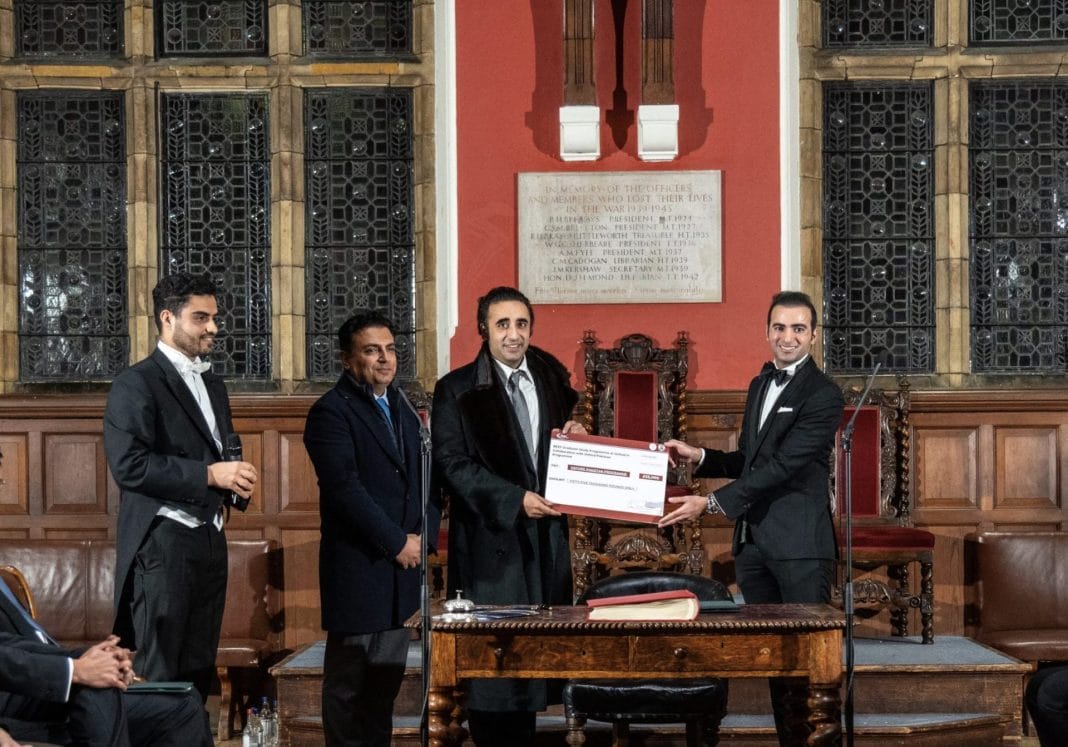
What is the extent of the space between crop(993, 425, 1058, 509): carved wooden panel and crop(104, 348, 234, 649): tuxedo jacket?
4.38m

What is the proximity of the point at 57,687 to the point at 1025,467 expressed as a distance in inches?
208

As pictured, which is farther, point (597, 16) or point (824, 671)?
point (597, 16)

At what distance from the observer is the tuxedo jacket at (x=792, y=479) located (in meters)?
4.42

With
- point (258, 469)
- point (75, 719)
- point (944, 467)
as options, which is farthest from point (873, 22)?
point (75, 719)

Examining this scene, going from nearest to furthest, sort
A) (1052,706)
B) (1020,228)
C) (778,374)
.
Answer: (1052,706)
(778,374)
(1020,228)

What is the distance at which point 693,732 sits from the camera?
477cm

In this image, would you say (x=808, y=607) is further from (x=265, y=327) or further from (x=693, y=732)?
(x=265, y=327)

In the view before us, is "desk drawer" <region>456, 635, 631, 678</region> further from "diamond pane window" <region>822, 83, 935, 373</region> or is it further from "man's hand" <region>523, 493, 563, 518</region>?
"diamond pane window" <region>822, 83, 935, 373</region>

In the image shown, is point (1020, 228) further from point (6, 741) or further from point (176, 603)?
point (6, 741)

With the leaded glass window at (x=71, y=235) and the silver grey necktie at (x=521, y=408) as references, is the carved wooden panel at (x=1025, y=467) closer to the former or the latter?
the silver grey necktie at (x=521, y=408)

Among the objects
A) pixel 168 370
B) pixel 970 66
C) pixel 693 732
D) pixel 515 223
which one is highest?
pixel 970 66

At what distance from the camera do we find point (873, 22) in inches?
297

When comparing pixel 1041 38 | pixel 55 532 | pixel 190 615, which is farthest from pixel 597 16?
pixel 190 615

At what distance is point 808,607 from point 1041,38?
4.65m
